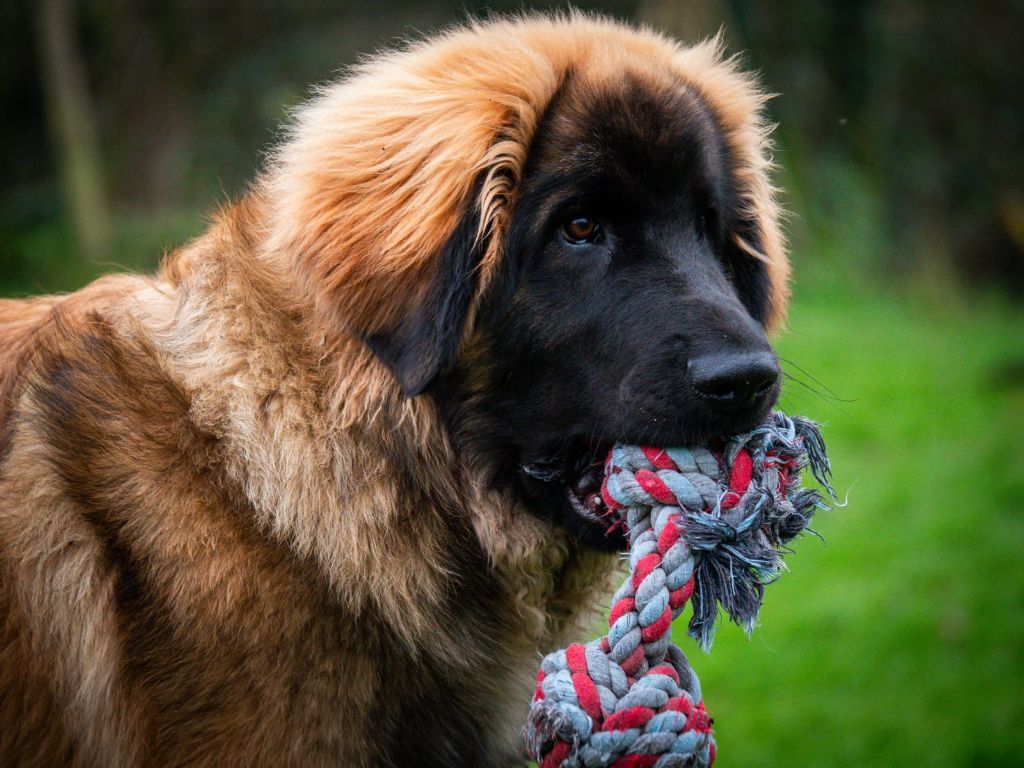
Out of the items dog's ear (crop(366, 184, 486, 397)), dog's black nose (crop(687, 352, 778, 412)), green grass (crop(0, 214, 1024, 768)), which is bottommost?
green grass (crop(0, 214, 1024, 768))

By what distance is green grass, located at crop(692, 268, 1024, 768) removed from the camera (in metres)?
4.84

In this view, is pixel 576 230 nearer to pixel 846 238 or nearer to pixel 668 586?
pixel 668 586

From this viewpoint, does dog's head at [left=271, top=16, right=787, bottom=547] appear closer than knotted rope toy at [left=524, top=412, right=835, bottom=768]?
No

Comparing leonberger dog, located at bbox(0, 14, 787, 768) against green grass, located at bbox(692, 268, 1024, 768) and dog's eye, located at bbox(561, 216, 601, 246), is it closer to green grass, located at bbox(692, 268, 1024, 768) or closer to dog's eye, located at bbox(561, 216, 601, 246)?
dog's eye, located at bbox(561, 216, 601, 246)

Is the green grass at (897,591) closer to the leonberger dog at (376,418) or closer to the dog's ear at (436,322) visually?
the leonberger dog at (376,418)

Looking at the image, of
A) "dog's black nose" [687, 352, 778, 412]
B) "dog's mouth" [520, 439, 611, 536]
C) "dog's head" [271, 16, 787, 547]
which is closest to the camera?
"dog's black nose" [687, 352, 778, 412]

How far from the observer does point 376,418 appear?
108 inches

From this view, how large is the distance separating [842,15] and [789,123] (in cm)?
155

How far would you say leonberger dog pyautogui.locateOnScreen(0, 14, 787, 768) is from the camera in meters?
2.53

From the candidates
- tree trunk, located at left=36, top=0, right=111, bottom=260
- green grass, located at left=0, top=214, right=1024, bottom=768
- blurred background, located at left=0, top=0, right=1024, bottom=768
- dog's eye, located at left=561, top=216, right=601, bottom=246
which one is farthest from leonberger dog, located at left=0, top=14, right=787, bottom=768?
tree trunk, located at left=36, top=0, right=111, bottom=260

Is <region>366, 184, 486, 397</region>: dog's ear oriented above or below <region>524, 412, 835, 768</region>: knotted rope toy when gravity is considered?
above

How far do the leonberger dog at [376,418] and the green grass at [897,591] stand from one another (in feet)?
2.61

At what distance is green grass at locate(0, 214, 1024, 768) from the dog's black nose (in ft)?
2.66

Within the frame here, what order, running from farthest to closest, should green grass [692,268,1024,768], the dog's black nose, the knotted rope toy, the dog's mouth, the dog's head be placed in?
1. green grass [692,268,1024,768]
2. the dog's mouth
3. the dog's head
4. the dog's black nose
5. the knotted rope toy
